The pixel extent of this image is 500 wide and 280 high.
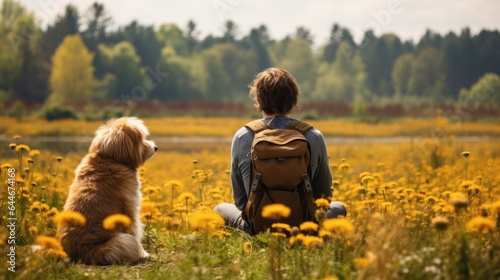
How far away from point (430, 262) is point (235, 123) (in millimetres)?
26736

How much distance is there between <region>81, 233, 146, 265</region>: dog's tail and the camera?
4.46 m

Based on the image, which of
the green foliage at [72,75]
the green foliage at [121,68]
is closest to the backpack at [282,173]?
the green foliage at [72,75]

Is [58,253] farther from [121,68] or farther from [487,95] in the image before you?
[121,68]

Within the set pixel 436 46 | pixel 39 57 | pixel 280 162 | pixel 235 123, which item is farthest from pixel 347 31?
pixel 280 162

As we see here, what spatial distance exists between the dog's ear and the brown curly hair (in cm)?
110

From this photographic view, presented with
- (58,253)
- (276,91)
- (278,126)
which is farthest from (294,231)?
(58,253)

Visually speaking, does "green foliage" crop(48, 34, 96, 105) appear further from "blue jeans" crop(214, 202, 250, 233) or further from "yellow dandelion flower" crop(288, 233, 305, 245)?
"yellow dandelion flower" crop(288, 233, 305, 245)

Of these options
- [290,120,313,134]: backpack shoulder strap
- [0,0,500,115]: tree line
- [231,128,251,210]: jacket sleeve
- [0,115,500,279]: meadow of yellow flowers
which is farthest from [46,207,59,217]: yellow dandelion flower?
[0,0,500,115]: tree line

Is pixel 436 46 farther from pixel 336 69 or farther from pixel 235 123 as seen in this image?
pixel 235 123

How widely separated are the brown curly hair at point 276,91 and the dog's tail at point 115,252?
1.57 meters

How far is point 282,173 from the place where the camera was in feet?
15.1

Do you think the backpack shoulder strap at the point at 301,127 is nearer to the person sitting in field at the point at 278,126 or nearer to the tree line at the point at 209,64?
the person sitting in field at the point at 278,126

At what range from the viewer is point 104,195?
4672 mm

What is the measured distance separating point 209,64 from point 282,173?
65117mm
